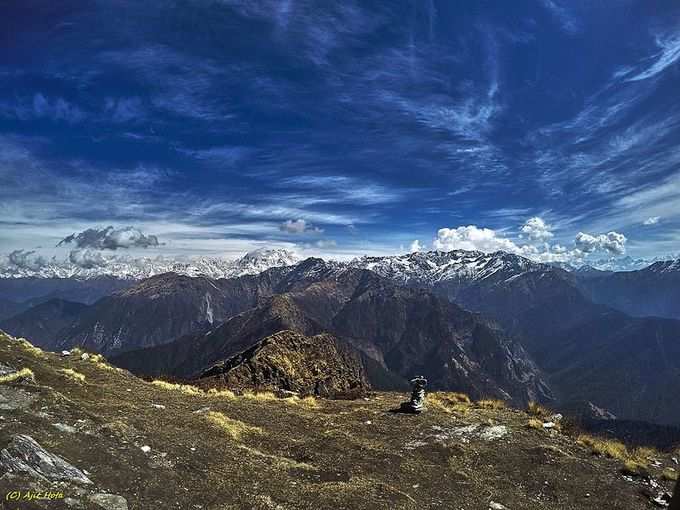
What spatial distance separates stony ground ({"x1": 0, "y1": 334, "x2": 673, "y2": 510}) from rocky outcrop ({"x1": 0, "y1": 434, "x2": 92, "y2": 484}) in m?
0.18

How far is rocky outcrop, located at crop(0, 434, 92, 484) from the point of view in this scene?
1278 centimetres

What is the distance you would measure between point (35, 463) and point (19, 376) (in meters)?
9.47

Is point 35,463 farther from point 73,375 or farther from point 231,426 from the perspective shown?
point 73,375

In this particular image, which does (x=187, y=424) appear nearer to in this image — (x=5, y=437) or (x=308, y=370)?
(x=5, y=437)

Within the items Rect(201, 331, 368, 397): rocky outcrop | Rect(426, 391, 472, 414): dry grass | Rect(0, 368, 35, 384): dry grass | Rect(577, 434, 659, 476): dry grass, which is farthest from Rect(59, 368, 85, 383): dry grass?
Rect(577, 434, 659, 476): dry grass

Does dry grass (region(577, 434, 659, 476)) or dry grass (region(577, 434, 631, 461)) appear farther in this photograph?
dry grass (region(577, 434, 631, 461))

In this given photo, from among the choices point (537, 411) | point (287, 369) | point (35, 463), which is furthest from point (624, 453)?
point (287, 369)

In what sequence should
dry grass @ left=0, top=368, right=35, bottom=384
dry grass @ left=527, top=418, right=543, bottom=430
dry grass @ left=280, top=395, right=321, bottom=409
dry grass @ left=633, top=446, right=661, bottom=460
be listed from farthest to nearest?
dry grass @ left=280, top=395, right=321, bottom=409, dry grass @ left=527, top=418, right=543, bottom=430, dry grass @ left=633, top=446, right=661, bottom=460, dry grass @ left=0, top=368, right=35, bottom=384

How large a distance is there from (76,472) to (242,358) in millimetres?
53011

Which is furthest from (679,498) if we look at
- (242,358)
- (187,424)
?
(242,358)

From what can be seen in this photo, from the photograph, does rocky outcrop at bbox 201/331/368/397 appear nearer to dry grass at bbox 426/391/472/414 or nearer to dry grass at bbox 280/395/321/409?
dry grass at bbox 426/391/472/414

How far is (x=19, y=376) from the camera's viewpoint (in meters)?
20.5

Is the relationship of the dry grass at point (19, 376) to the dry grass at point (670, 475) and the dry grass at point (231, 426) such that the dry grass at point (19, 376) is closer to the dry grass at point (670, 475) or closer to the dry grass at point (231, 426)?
the dry grass at point (231, 426)

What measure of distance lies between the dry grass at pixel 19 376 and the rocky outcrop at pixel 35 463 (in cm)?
757
